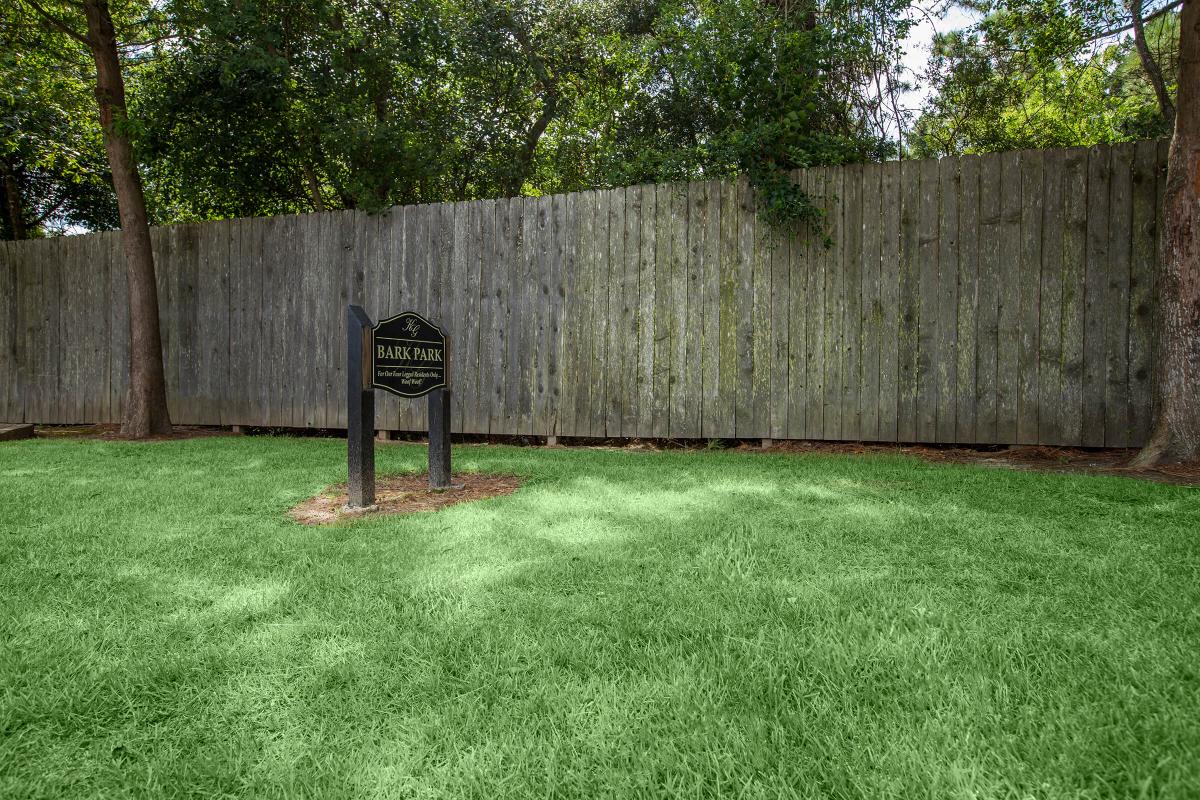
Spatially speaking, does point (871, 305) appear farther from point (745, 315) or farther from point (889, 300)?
point (745, 315)

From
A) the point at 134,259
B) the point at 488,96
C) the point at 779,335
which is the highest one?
the point at 488,96

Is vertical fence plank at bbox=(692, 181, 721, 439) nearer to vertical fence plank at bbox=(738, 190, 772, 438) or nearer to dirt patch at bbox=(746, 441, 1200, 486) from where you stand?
vertical fence plank at bbox=(738, 190, 772, 438)

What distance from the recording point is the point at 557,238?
6.81m

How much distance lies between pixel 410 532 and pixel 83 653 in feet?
4.76

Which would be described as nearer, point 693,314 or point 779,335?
point 779,335

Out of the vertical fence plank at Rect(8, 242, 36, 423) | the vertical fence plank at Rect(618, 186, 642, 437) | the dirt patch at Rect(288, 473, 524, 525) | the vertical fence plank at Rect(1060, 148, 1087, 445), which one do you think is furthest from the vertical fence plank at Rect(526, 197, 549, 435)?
the vertical fence plank at Rect(8, 242, 36, 423)

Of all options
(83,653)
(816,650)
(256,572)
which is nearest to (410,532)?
(256,572)

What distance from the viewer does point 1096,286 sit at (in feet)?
17.1

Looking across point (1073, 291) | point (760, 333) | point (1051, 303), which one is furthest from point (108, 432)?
point (1073, 291)

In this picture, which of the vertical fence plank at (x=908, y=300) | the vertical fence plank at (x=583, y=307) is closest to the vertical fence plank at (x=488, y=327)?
the vertical fence plank at (x=583, y=307)

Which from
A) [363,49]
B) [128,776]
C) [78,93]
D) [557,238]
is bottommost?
[128,776]

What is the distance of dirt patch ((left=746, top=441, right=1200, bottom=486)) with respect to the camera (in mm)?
4379

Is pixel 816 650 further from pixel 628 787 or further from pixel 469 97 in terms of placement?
pixel 469 97

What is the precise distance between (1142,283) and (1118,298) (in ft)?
0.62
